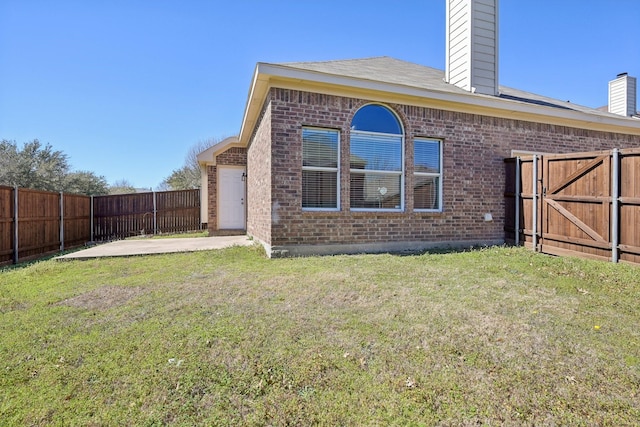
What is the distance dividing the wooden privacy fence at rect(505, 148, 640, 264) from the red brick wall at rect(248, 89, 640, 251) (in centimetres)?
52

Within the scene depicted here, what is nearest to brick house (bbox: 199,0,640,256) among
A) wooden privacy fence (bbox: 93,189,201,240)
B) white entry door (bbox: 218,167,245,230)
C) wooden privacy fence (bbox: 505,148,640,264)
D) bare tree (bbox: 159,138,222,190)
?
wooden privacy fence (bbox: 505,148,640,264)

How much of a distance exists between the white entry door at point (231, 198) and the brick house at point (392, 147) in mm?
3375


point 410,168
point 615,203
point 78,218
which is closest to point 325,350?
point 410,168

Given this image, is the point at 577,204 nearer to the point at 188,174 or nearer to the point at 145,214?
the point at 145,214

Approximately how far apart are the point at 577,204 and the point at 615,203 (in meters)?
0.68

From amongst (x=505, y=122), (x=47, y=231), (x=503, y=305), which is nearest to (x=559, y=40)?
(x=505, y=122)

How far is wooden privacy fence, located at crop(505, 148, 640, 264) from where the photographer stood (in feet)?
16.6

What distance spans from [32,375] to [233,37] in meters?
9.22

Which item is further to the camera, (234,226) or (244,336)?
(234,226)

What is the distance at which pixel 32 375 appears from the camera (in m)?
2.23

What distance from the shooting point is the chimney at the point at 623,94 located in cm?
1316

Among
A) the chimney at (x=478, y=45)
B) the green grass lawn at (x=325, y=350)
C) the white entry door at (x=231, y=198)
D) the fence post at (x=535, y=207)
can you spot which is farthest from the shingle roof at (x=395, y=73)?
the white entry door at (x=231, y=198)

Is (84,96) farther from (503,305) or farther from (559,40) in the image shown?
(559,40)

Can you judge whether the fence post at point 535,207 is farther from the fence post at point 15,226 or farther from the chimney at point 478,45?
the fence post at point 15,226
